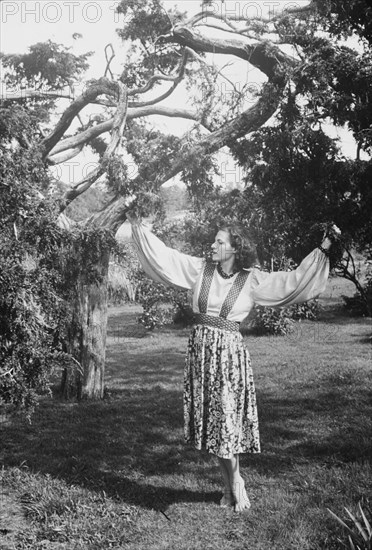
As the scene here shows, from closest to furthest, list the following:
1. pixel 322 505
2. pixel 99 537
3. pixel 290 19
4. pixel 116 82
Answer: pixel 99 537
pixel 322 505
pixel 290 19
pixel 116 82

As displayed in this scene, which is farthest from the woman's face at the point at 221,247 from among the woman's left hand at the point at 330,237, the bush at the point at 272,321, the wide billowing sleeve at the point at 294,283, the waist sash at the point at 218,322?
the bush at the point at 272,321

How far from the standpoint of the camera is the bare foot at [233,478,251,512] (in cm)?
456

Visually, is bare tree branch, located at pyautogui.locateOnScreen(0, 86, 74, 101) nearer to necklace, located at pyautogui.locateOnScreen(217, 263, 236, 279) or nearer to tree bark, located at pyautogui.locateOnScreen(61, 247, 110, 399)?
tree bark, located at pyautogui.locateOnScreen(61, 247, 110, 399)

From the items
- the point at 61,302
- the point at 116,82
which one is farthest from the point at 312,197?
the point at 116,82

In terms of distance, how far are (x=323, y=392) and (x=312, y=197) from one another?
Answer: 466 centimetres

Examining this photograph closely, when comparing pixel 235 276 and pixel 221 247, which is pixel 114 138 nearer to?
pixel 221 247

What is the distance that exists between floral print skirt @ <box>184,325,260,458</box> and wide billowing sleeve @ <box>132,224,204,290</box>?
0.44 metres

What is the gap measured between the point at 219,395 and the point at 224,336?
0.45 m

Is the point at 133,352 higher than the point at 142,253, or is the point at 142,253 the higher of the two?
the point at 142,253

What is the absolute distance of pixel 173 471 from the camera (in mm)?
5566

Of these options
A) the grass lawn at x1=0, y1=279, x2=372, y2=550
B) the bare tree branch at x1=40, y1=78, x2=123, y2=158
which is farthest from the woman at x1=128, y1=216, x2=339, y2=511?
the bare tree branch at x1=40, y1=78, x2=123, y2=158

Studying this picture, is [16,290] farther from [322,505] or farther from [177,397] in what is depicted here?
[177,397]

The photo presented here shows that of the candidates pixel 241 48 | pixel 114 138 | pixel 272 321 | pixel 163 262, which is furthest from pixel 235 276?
pixel 272 321

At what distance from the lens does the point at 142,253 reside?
15.2 ft
